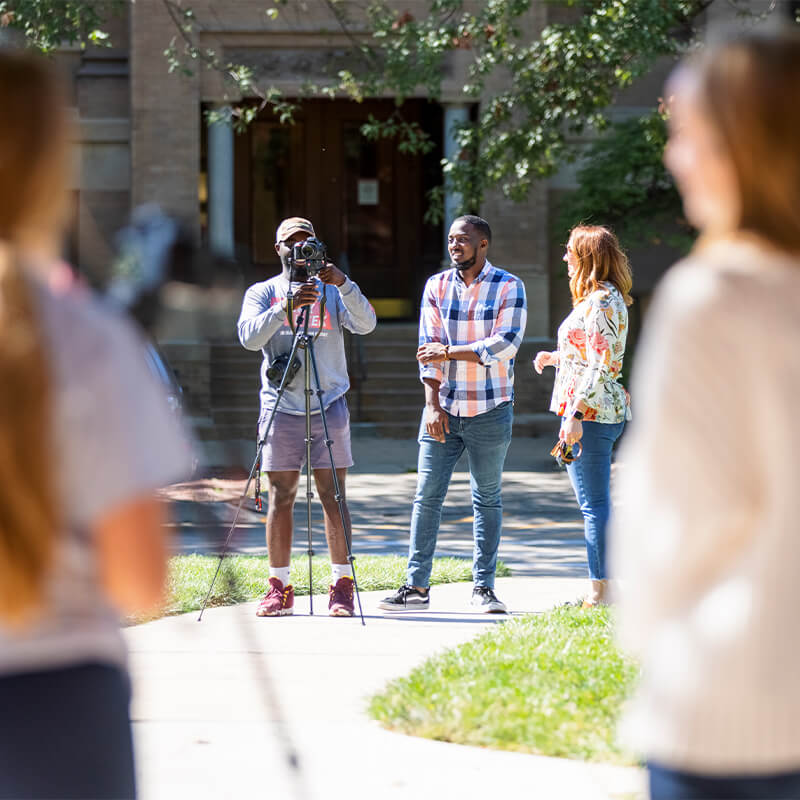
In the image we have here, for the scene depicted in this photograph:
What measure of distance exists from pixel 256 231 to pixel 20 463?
21089mm

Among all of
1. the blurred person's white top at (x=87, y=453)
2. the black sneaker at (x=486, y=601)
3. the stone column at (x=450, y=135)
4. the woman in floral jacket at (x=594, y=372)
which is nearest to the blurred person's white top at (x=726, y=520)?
the blurred person's white top at (x=87, y=453)

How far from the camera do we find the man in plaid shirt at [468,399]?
735 cm

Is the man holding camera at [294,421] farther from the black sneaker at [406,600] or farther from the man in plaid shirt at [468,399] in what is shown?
the man in plaid shirt at [468,399]

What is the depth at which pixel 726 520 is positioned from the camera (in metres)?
1.96

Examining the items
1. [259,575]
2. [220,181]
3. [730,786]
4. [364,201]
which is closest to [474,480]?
[259,575]

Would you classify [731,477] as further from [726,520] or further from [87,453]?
[87,453]

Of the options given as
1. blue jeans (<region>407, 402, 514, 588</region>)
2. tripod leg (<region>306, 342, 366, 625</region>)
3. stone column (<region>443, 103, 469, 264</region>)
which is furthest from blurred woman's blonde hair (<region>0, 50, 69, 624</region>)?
stone column (<region>443, 103, 469, 264</region>)

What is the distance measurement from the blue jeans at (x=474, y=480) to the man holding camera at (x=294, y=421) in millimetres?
438

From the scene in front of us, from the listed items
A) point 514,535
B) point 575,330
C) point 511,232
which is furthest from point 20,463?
point 511,232

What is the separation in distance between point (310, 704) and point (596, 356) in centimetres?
256

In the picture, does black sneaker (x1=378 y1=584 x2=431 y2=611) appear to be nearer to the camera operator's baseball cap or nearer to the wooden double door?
the camera operator's baseball cap

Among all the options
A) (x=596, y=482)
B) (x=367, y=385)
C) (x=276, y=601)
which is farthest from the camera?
(x=367, y=385)

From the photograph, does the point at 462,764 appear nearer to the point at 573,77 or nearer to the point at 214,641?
the point at 214,641

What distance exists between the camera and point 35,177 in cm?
202
